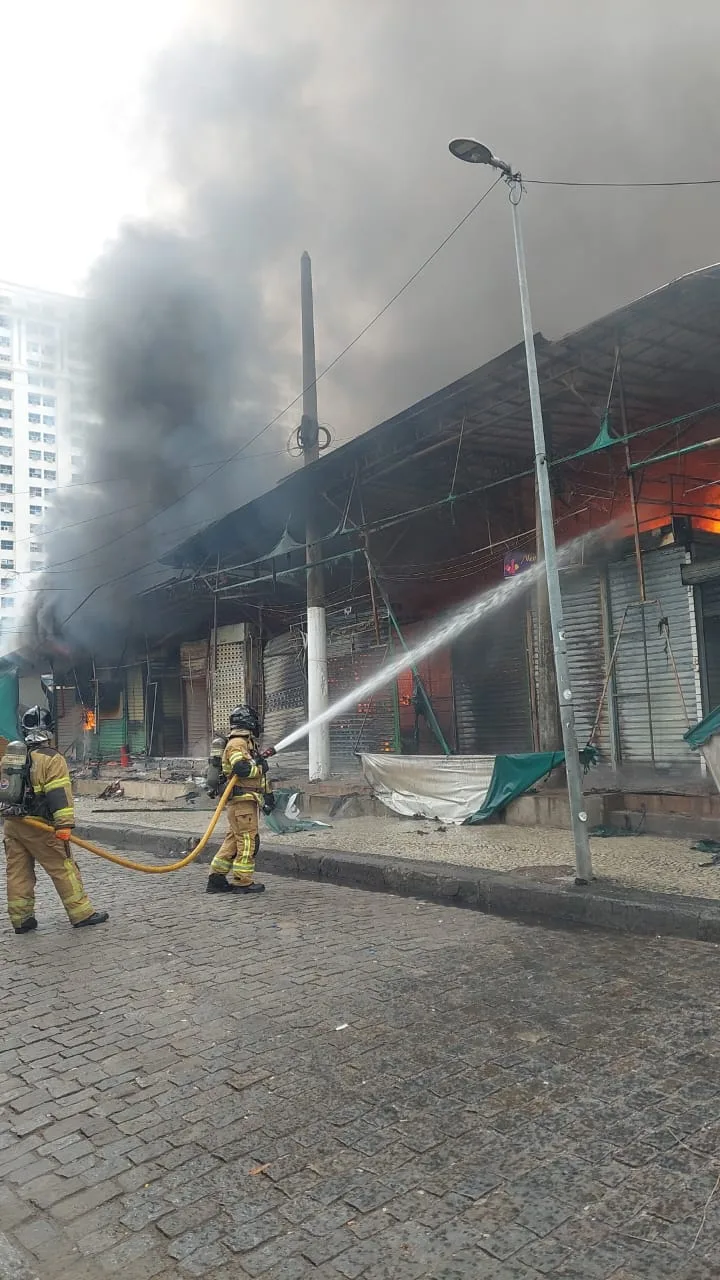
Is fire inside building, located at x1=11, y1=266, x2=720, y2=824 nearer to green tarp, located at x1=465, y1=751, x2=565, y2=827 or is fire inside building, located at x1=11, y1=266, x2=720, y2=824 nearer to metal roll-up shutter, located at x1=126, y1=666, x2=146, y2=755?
green tarp, located at x1=465, y1=751, x2=565, y2=827

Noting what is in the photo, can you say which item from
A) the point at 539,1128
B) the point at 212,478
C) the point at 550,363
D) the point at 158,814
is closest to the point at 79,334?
the point at 212,478

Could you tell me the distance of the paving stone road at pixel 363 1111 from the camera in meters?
2.26

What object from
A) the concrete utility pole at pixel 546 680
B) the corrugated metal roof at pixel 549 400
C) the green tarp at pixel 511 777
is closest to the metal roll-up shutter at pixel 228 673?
the corrugated metal roof at pixel 549 400

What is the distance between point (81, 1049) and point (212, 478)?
19566mm

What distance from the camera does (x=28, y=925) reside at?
603 cm

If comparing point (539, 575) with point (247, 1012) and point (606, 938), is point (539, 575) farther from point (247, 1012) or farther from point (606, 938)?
point (247, 1012)

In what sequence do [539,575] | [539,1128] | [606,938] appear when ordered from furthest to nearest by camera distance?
[539,575], [606,938], [539,1128]

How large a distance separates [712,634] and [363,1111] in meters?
9.46

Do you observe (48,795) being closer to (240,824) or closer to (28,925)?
(28,925)

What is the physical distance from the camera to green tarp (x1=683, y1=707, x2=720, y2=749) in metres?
7.49

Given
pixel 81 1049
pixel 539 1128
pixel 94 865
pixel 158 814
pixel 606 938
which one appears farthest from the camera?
pixel 158 814

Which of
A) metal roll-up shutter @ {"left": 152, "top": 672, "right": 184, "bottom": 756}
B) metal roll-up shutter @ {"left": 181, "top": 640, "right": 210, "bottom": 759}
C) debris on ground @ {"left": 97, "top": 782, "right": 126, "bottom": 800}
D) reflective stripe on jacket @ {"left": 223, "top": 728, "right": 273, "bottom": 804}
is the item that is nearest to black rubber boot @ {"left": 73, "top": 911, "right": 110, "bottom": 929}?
reflective stripe on jacket @ {"left": 223, "top": 728, "right": 273, "bottom": 804}

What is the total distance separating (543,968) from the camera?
4.76 meters

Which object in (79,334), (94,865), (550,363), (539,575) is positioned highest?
(79,334)
